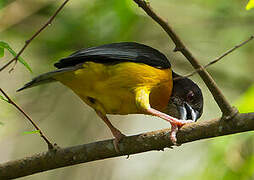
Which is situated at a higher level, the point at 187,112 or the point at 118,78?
the point at 118,78

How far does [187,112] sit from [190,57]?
6.35 feet

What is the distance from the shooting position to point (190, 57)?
316cm

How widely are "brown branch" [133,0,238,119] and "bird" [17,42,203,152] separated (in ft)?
3.00

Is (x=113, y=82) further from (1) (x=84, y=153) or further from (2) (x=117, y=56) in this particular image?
(1) (x=84, y=153)

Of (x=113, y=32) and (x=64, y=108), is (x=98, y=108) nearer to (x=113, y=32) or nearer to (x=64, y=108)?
(x=113, y=32)

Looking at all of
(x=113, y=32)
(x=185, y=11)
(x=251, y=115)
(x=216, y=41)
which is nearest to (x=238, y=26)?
(x=216, y=41)

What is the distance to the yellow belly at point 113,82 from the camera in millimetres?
4457

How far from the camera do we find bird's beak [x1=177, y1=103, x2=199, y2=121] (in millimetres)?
4953

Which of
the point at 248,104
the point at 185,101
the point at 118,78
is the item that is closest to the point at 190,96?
the point at 185,101

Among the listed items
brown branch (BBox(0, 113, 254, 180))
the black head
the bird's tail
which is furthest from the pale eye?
the bird's tail

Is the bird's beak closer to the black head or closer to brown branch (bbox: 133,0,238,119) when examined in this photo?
the black head

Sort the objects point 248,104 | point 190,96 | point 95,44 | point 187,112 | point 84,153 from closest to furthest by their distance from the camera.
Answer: point 84,153 → point 248,104 → point 187,112 → point 190,96 → point 95,44

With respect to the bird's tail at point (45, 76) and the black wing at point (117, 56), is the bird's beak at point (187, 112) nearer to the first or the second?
the black wing at point (117, 56)

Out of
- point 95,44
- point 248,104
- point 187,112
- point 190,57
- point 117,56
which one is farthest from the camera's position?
point 95,44
